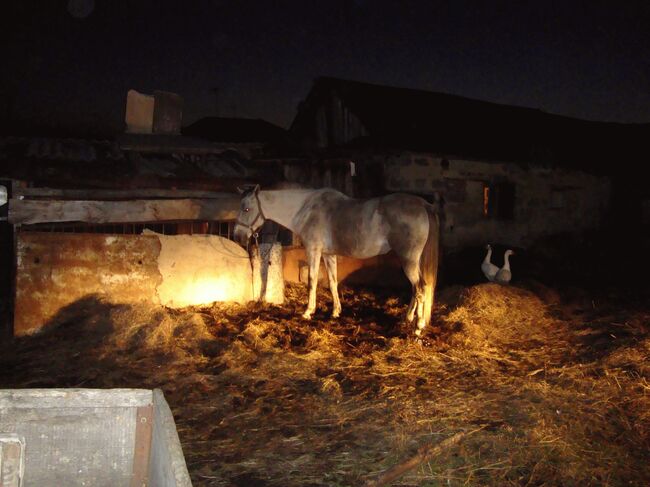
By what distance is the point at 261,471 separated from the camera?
11.6 feet

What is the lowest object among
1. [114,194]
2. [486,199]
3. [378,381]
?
[378,381]

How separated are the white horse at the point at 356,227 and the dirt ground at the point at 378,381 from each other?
624 millimetres

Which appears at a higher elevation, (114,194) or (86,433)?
(114,194)

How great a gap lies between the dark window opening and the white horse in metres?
5.57

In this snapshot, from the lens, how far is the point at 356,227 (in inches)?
303

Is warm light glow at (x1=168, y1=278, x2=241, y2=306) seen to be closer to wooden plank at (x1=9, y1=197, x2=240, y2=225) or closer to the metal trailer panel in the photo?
wooden plank at (x1=9, y1=197, x2=240, y2=225)

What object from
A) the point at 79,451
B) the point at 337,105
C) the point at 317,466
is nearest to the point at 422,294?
the point at 317,466

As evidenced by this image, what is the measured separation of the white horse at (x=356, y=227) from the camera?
717 centimetres

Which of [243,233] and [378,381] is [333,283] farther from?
[378,381]

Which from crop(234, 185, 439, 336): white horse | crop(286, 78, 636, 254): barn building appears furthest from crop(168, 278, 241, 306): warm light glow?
crop(286, 78, 636, 254): barn building

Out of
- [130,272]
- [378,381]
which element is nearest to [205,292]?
[130,272]

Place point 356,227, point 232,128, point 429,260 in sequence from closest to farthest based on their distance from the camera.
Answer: point 429,260, point 356,227, point 232,128

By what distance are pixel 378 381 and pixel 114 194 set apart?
5030 mm

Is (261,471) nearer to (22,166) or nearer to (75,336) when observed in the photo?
(75,336)
